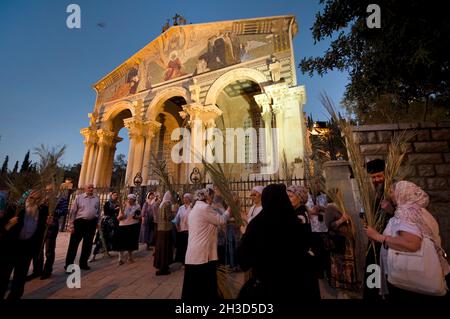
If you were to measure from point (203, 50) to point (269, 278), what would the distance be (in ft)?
53.9

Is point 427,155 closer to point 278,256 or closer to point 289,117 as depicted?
point 278,256

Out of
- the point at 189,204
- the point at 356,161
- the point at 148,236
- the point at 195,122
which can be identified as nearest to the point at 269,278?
the point at 356,161

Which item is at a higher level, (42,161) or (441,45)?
(441,45)

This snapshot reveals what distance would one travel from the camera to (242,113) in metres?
16.5

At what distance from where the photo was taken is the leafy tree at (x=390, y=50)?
127 inches

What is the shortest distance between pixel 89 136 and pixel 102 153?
182 centimetres

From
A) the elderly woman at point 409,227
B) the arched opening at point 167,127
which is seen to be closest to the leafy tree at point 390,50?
the elderly woman at point 409,227

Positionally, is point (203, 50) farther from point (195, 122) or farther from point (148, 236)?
point (148, 236)

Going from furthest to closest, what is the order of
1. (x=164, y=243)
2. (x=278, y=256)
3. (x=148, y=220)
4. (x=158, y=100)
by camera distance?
1. (x=158, y=100)
2. (x=148, y=220)
3. (x=164, y=243)
4. (x=278, y=256)

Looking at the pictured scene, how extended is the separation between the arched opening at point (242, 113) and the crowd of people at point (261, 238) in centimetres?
1003

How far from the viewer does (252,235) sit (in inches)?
62.5

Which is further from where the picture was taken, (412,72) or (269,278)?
(412,72)

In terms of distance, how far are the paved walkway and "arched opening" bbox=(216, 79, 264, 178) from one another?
418 inches

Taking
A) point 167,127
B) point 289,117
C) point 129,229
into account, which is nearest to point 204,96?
point 289,117
